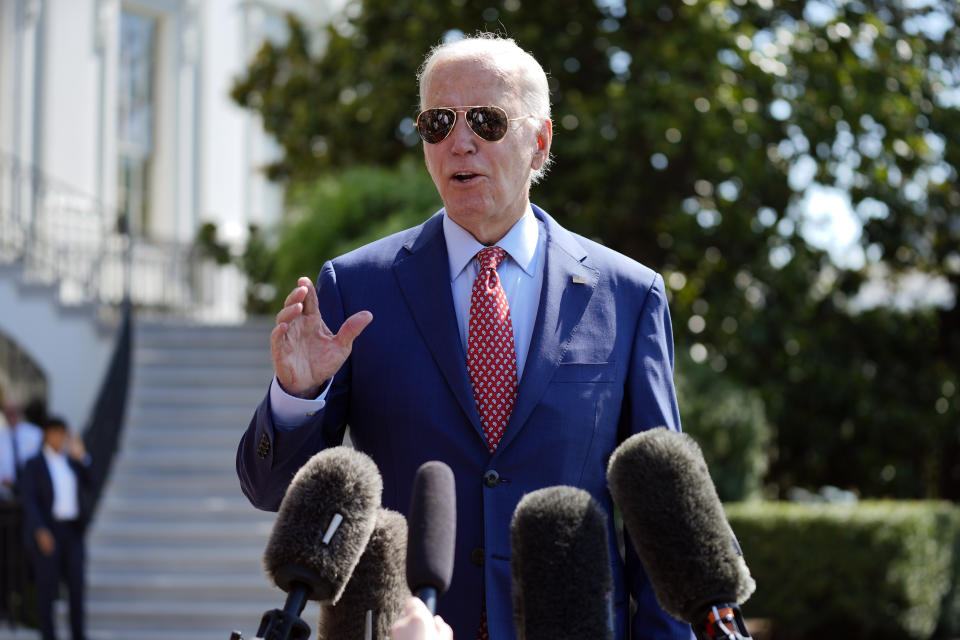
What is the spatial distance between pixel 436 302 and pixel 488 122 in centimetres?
43

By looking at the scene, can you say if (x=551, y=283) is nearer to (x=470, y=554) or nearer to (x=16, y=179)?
(x=470, y=554)

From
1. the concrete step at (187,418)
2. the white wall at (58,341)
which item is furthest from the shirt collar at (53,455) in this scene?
the white wall at (58,341)

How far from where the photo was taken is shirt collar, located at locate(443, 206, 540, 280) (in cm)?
290

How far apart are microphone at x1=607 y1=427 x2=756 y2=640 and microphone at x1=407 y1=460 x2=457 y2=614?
33 cm

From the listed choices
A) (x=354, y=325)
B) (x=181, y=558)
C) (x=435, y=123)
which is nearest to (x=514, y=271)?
(x=435, y=123)

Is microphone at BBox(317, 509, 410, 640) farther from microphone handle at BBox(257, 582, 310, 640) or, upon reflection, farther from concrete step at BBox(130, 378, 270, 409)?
concrete step at BBox(130, 378, 270, 409)

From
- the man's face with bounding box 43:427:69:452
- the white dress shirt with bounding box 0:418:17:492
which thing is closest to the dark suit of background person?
the man's face with bounding box 43:427:69:452

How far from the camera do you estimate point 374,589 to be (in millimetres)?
2100

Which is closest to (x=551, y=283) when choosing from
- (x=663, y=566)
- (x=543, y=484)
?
(x=543, y=484)

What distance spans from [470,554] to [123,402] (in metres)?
12.0

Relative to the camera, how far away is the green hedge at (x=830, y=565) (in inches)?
488

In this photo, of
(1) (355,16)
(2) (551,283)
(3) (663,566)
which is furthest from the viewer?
(1) (355,16)

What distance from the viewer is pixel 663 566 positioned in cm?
195

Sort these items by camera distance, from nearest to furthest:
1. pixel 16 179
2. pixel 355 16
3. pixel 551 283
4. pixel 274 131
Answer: pixel 551 283 < pixel 355 16 < pixel 274 131 < pixel 16 179
